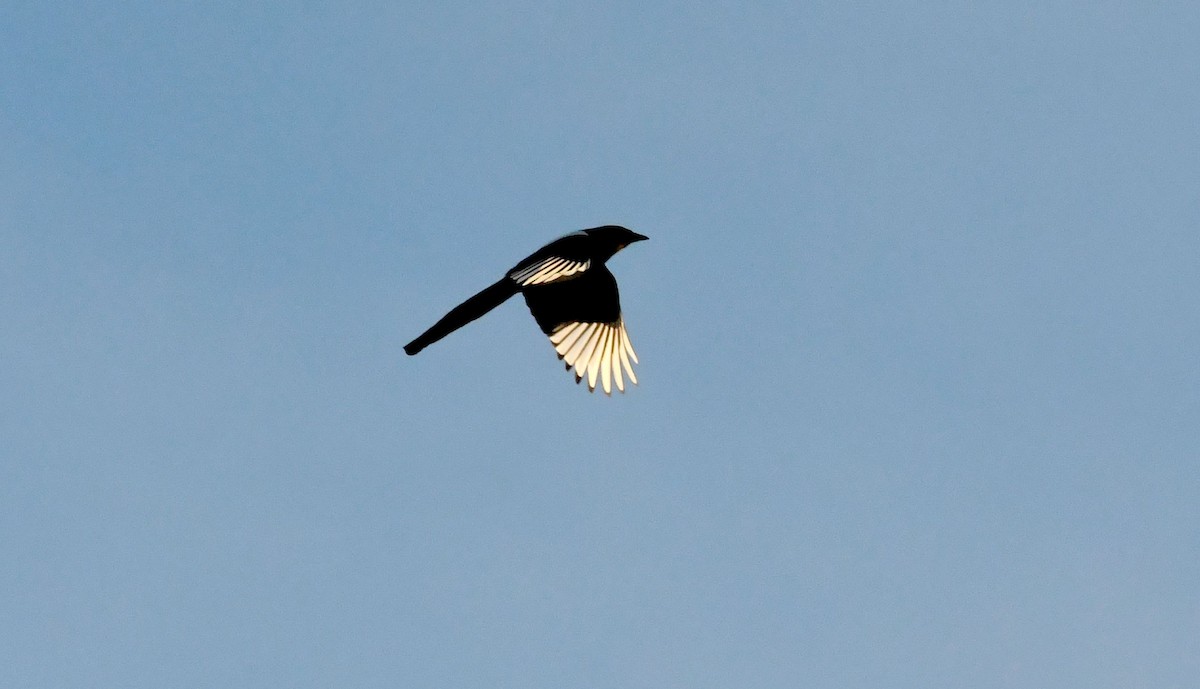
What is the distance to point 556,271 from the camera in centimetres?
1074

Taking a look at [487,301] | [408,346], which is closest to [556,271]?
[487,301]

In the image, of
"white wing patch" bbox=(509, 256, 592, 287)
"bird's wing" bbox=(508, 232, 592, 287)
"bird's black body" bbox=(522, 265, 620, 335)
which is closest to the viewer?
"white wing patch" bbox=(509, 256, 592, 287)

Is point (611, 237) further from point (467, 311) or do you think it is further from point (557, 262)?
point (467, 311)

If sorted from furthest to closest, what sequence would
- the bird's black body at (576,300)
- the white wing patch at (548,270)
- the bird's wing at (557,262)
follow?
1. the bird's black body at (576,300)
2. the bird's wing at (557,262)
3. the white wing patch at (548,270)

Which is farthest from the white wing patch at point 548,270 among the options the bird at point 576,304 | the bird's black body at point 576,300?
the bird's black body at point 576,300

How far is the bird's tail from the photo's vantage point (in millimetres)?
10703

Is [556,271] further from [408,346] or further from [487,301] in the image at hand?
[408,346]

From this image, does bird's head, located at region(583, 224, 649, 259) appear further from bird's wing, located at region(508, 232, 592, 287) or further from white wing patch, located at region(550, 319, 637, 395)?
white wing patch, located at region(550, 319, 637, 395)

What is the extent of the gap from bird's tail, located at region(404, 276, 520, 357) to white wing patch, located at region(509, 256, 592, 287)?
0.14 metres

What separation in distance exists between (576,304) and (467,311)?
54.0 inches

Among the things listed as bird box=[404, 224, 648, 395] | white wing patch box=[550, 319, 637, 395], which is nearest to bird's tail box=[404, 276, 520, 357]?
bird box=[404, 224, 648, 395]

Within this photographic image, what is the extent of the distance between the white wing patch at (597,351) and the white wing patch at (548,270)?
1.94ft

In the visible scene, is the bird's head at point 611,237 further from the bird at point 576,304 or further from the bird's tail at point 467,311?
the bird's tail at point 467,311

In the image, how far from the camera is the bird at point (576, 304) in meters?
10.8
